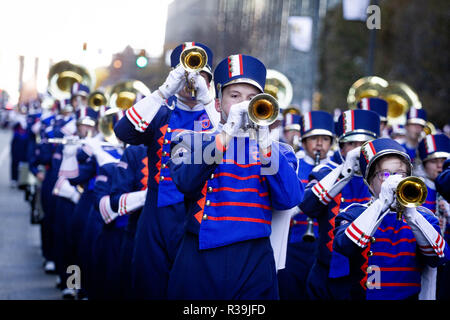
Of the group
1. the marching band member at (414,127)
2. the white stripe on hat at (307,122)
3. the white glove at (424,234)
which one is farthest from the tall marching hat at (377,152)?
the marching band member at (414,127)

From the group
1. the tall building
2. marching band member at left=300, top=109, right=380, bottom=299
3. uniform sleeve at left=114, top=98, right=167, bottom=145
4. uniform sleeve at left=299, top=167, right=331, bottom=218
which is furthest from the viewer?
the tall building

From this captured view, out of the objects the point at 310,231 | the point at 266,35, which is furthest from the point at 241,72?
the point at 266,35

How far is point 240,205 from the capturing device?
17.1 ft

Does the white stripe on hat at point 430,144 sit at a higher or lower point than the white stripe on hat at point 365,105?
lower

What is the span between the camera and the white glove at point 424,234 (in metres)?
5.79

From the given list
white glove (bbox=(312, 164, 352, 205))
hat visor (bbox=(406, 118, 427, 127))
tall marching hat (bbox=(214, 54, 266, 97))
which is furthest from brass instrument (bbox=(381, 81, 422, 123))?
tall marching hat (bbox=(214, 54, 266, 97))

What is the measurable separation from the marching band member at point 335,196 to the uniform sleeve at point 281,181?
6.04ft

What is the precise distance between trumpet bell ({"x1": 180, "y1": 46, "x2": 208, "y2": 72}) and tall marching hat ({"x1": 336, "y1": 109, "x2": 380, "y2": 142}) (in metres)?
2.15

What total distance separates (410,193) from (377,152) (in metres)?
0.61

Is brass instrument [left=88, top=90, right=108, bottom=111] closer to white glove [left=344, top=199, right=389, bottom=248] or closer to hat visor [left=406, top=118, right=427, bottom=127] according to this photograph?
hat visor [left=406, top=118, right=427, bottom=127]

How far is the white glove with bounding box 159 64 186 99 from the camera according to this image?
20.7ft

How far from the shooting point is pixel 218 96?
5.43m

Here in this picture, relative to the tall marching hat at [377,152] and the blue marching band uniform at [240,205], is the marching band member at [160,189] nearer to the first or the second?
the blue marching band uniform at [240,205]

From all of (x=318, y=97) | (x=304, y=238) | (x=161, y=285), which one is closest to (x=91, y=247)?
(x=304, y=238)
